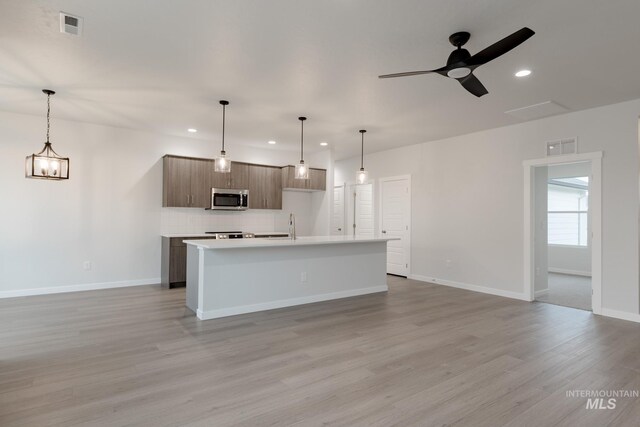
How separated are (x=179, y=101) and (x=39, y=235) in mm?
3143

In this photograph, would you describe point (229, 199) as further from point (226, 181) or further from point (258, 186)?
point (258, 186)

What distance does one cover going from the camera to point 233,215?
7.04 metres

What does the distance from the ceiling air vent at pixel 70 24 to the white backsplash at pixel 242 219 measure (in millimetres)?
3905

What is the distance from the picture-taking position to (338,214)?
28.4ft

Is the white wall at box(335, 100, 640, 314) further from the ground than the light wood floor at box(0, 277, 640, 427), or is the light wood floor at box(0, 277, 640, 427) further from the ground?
the white wall at box(335, 100, 640, 314)

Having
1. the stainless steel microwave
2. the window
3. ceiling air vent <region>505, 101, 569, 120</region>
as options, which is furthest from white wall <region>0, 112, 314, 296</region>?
the window

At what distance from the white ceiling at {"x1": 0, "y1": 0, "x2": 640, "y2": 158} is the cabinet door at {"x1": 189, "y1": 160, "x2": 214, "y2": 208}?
122 centimetres

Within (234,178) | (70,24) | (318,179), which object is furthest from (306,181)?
(70,24)

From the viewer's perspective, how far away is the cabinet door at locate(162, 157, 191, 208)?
607 cm

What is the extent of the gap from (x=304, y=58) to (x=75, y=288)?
→ 5117 mm

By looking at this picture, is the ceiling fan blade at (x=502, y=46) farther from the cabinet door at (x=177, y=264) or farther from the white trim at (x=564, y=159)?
the cabinet door at (x=177, y=264)

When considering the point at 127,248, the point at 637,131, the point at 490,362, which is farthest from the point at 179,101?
the point at 637,131

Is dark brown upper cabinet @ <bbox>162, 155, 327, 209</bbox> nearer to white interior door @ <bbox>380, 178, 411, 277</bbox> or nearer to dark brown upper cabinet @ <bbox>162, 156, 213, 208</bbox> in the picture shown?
dark brown upper cabinet @ <bbox>162, 156, 213, 208</bbox>

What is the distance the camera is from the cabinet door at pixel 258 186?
695 cm
